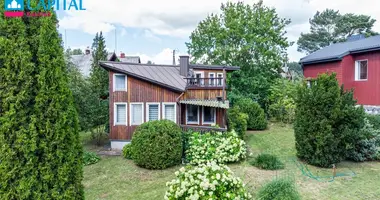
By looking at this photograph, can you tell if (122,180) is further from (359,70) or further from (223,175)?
(359,70)

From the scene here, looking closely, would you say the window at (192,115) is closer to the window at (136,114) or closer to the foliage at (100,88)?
the window at (136,114)

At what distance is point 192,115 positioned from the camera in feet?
45.1

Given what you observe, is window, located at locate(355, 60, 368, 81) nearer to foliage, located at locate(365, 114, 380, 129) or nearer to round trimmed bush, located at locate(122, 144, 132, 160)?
foliage, located at locate(365, 114, 380, 129)

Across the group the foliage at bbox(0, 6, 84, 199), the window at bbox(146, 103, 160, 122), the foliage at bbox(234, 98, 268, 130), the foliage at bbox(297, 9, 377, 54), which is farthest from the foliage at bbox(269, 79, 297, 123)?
the foliage at bbox(297, 9, 377, 54)

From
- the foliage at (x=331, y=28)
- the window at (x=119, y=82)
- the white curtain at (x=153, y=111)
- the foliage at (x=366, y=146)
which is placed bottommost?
the foliage at (x=366, y=146)

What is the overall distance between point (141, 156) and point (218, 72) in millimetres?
9805

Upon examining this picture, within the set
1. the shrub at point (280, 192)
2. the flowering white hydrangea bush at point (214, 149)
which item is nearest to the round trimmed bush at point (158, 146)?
the flowering white hydrangea bush at point (214, 149)

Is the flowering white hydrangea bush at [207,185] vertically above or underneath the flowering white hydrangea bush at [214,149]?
above

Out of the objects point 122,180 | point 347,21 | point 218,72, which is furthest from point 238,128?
point 347,21

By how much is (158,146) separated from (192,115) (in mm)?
4807

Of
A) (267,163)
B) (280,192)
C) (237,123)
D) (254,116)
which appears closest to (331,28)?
(254,116)

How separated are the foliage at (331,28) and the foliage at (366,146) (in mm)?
30535

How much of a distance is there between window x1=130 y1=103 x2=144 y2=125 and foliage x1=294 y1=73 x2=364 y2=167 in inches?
301

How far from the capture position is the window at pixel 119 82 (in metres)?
12.4
